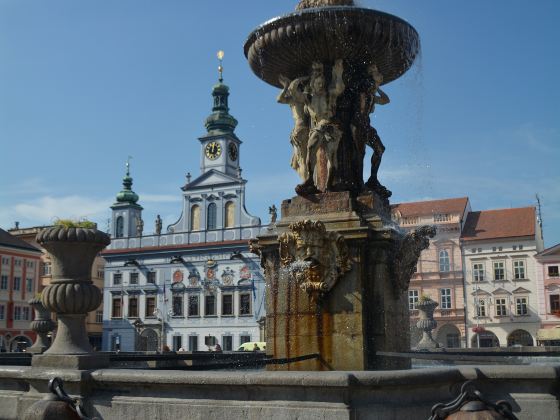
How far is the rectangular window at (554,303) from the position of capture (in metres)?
45.2

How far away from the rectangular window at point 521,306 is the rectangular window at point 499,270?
1960mm

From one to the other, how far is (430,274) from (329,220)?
43.8m

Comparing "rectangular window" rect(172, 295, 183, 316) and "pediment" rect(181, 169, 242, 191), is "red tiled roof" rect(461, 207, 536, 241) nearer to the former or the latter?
"pediment" rect(181, 169, 242, 191)

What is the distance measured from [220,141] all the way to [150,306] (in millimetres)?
16255

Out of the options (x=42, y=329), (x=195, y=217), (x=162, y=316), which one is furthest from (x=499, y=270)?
(x=42, y=329)

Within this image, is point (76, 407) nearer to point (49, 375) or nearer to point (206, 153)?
point (49, 375)

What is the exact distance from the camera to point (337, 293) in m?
7.34

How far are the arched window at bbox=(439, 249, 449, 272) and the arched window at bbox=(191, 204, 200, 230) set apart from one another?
2122 cm

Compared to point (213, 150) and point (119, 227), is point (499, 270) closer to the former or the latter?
point (213, 150)

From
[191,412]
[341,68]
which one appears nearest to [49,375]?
[191,412]

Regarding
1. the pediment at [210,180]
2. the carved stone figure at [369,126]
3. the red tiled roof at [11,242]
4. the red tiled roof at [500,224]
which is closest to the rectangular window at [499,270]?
the red tiled roof at [500,224]

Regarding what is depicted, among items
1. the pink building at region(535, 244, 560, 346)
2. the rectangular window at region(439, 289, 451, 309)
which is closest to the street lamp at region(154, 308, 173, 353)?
the rectangular window at region(439, 289, 451, 309)

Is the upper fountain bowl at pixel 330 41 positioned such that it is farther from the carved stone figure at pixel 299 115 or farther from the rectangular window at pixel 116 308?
the rectangular window at pixel 116 308

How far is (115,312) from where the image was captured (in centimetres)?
6025
